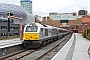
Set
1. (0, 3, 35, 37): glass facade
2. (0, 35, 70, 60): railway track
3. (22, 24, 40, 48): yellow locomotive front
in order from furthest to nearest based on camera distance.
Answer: (0, 3, 35, 37): glass facade → (22, 24, 40, 48): yellow locomotive front → (0, 35, 70, 60): railway track

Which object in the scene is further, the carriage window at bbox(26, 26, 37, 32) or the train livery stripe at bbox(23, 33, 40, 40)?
the carriage window at bbox(26, 26, 37, 32)

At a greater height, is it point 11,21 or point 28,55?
point 11,21

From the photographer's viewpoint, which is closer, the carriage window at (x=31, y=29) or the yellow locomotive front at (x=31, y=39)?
the yellow locomotive front at (x=31, y=39)

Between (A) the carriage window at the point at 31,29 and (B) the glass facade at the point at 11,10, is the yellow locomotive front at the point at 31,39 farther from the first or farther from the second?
(B) the glass facade at the point at 11,10

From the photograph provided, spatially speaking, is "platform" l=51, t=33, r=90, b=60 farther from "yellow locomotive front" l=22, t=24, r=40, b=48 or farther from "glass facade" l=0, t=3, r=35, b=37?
"glass facade" l=0, t=3, r=35, b=37

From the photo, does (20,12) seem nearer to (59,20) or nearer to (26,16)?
(26,16)

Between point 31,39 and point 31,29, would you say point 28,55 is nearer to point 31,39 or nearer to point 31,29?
point 31,39

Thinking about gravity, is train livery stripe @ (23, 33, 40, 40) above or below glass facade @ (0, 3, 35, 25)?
below

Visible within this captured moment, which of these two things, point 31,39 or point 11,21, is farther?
point 11,21

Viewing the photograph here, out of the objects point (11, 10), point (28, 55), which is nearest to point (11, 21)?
point (11, 10)

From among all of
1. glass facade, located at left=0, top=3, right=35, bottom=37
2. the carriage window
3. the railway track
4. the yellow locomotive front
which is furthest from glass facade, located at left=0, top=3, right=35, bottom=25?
the railway track

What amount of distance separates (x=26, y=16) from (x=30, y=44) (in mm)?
91553

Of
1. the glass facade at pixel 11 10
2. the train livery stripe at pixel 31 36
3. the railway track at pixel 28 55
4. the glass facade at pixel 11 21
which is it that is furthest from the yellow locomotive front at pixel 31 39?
the glass facade at pixel 11 10

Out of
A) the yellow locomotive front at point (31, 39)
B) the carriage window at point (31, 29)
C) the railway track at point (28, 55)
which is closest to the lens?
the railway track at point (28, 55)
